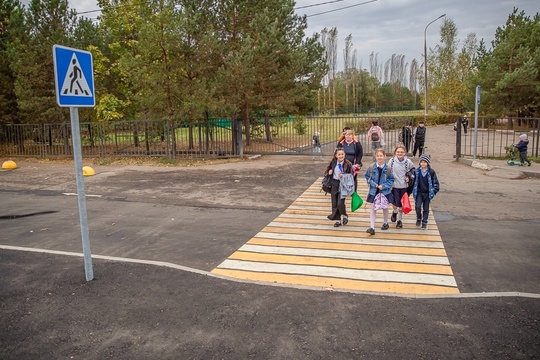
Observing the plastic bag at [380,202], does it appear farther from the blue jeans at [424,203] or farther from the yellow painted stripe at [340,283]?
the yellow painted stripe at [340,283]

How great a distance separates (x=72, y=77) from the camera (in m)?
4.91

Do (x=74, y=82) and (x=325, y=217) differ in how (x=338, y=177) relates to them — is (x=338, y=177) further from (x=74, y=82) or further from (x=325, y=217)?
(x=74, y=82)

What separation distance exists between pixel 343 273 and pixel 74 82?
170 inches

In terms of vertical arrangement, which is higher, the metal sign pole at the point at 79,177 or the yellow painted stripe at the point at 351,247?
the metal sign pole at the point at 79,177

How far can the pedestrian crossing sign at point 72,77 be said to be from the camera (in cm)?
468

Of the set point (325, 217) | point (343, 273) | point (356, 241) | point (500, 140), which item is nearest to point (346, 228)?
point (356, 241)

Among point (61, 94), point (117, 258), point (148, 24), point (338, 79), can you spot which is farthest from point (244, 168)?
point (338, 79)

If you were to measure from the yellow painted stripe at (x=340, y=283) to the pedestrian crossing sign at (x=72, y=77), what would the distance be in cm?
293

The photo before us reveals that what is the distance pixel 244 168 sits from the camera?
17.0 m

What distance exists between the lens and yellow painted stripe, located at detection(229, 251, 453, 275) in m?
5.67

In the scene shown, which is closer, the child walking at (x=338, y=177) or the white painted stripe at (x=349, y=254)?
the white painted stripe at (x=349, y=254)

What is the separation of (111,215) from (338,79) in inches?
3078

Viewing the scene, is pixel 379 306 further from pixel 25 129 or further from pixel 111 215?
pixel 25 129

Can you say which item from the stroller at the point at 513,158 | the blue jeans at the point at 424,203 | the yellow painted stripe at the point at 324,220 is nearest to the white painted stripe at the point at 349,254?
the blue jeans at the point at 424,203
